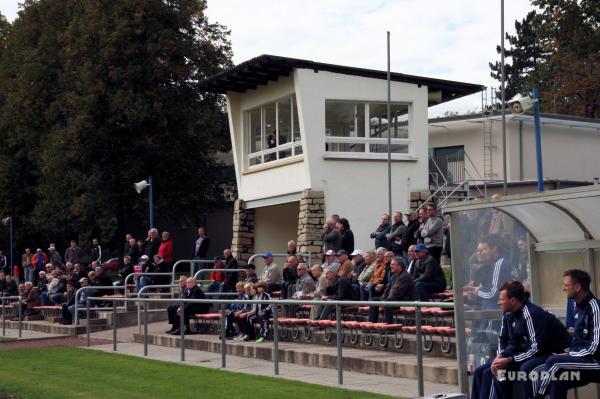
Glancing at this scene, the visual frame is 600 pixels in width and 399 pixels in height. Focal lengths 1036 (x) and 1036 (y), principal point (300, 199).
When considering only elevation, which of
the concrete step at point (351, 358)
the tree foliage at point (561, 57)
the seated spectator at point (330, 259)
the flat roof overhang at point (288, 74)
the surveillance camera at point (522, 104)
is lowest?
the concrete step at point (351, 358)

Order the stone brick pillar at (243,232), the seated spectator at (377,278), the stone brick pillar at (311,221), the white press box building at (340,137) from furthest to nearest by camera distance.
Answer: the stone brick pillar at (243,232)
the white press box building at (340,137)
the stone brick pillar at (311,221)
the seated spectator at (377,278)

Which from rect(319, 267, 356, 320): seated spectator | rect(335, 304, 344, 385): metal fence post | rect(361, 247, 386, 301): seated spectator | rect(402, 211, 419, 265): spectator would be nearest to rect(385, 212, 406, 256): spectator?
rect(402, 211, 419, 265): spectator

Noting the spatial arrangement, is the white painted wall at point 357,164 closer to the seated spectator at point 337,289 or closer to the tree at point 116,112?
the seated spectator at point 337,289

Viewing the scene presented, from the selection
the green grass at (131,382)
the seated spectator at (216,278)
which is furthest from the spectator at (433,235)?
the seated spectator at (216,278)

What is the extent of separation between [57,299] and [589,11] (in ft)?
62.0

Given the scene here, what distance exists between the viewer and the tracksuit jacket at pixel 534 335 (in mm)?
9664

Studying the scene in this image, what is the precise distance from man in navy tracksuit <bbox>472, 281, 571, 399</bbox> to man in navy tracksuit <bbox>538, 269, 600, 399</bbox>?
0.65 feet

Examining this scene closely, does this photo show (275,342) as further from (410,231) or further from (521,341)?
(521,341)

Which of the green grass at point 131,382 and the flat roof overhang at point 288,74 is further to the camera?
the flat roof overhang at point 288,74

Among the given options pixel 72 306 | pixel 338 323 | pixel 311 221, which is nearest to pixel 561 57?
pixel 311 221

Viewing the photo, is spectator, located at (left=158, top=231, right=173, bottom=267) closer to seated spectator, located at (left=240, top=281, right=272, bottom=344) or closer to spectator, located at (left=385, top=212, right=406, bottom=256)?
spectator, located at (left=385, top=212, right=406, bottom=256)

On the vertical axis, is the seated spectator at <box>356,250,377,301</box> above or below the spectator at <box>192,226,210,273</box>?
below

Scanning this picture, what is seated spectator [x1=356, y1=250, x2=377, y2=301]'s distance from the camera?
60.6 ft

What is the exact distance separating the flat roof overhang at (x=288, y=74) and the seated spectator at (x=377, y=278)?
37.4 ft
